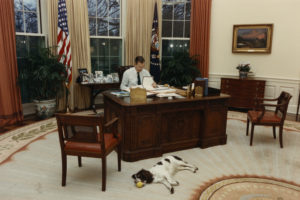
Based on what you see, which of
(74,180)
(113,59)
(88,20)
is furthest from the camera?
(113,59)

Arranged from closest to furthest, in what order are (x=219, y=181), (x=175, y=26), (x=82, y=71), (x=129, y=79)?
(x=219, y=181) → (x=129, y=79) → (x=82, y=71) → (x=175, y=26)

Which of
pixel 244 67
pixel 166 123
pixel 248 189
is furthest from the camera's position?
pixel 244 67

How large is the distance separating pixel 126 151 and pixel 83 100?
3225mm

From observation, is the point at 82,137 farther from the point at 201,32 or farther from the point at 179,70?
the point at 201,32

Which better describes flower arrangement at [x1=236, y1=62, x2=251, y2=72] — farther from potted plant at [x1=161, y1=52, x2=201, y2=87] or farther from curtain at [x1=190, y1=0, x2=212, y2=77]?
potted plant at [x1=161, y1=52, x2=201, y2=87]

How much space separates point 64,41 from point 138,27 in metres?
1.95

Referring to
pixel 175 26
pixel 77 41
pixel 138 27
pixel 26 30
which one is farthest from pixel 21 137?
pixel 175 26

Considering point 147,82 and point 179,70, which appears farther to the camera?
point 179,70

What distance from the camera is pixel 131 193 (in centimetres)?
271

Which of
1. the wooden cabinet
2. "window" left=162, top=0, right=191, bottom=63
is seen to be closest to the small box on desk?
the wooden cabinet

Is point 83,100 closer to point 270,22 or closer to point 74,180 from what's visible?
point 74,180

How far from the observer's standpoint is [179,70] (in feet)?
21.6

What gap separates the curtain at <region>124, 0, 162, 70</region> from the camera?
641cm

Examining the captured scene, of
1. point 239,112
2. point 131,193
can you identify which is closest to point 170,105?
point 131,193
